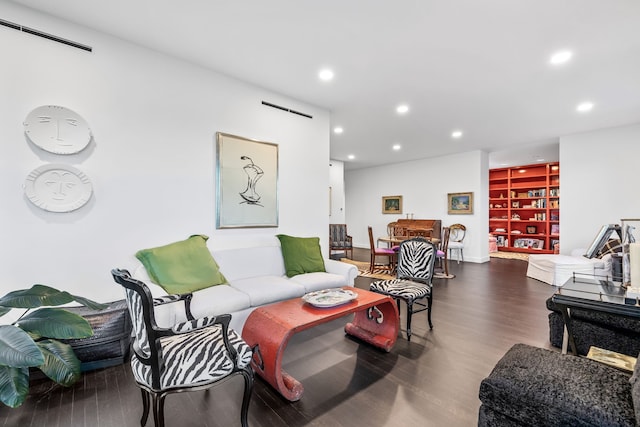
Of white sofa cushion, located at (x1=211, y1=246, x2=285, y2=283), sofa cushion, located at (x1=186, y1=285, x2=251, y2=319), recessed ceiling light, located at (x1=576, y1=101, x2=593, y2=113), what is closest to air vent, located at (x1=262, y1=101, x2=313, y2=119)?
white sofa cushion, located at (x1=211, y1=246, x2=285, y2=283)

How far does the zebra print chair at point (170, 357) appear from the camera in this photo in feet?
4.66

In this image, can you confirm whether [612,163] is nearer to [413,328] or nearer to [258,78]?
[413,328]

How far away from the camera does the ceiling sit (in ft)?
7.72

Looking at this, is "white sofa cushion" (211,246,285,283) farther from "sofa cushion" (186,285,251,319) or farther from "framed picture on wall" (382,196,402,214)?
"framed picture on wall" (382,196,402,214)

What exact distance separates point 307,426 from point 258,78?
11.7 ft

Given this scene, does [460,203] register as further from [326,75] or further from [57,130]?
[57,130]

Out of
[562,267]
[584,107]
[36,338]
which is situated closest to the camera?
[36,338]

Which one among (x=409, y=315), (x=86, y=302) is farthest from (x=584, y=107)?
(x=86, y=302)

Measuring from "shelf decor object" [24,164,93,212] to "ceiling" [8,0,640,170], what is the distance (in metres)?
1.37

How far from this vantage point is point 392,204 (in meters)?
9.16

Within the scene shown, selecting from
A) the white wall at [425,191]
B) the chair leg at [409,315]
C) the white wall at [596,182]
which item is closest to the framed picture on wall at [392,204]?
the white wall at [425,191]

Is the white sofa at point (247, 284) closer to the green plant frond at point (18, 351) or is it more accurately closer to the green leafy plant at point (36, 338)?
the green leafy plant at point (36, 338)

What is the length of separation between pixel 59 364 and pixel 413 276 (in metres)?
3.22

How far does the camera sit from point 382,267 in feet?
20.9
